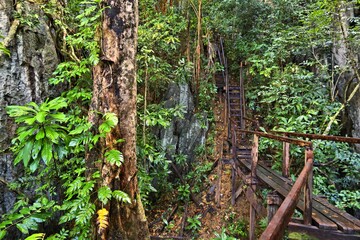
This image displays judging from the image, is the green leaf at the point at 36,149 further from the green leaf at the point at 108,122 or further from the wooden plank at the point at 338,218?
the wooden plank at the point at 338,218

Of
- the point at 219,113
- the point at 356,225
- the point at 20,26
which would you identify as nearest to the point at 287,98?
the point at 219,113

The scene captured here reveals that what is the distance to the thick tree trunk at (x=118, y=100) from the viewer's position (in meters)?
2.12

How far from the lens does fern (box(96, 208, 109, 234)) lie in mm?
1905

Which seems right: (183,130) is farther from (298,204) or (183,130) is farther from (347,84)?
(347,84)

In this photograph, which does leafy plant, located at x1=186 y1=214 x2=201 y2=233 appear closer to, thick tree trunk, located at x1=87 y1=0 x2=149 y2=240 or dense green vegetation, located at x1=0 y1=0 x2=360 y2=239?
dense green vegetation, located at x1=0 y1=0 x2=360 y2=239

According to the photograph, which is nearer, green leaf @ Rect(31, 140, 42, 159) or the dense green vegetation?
green leaf @ Rect(31, 140, 42, 159)

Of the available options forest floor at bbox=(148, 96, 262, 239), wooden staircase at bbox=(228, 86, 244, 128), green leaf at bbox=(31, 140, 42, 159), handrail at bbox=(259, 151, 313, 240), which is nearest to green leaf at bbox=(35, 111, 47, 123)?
green leaf at bbox=(31, 140, 42, 159)

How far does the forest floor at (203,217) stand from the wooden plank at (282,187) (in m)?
1.52

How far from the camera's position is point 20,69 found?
14.3 feet

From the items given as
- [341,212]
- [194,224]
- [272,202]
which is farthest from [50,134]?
[194,224]

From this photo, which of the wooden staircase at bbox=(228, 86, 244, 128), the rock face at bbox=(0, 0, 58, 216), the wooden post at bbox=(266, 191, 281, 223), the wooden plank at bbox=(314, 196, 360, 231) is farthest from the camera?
the wooden staircase at bbox=(228, 86, 244, 128)

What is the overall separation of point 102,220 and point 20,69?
13.3ft

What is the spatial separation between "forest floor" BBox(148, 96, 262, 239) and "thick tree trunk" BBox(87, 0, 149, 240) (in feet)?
11.6

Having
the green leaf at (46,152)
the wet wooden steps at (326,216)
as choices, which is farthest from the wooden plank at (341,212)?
the green leaf at (46,152)
